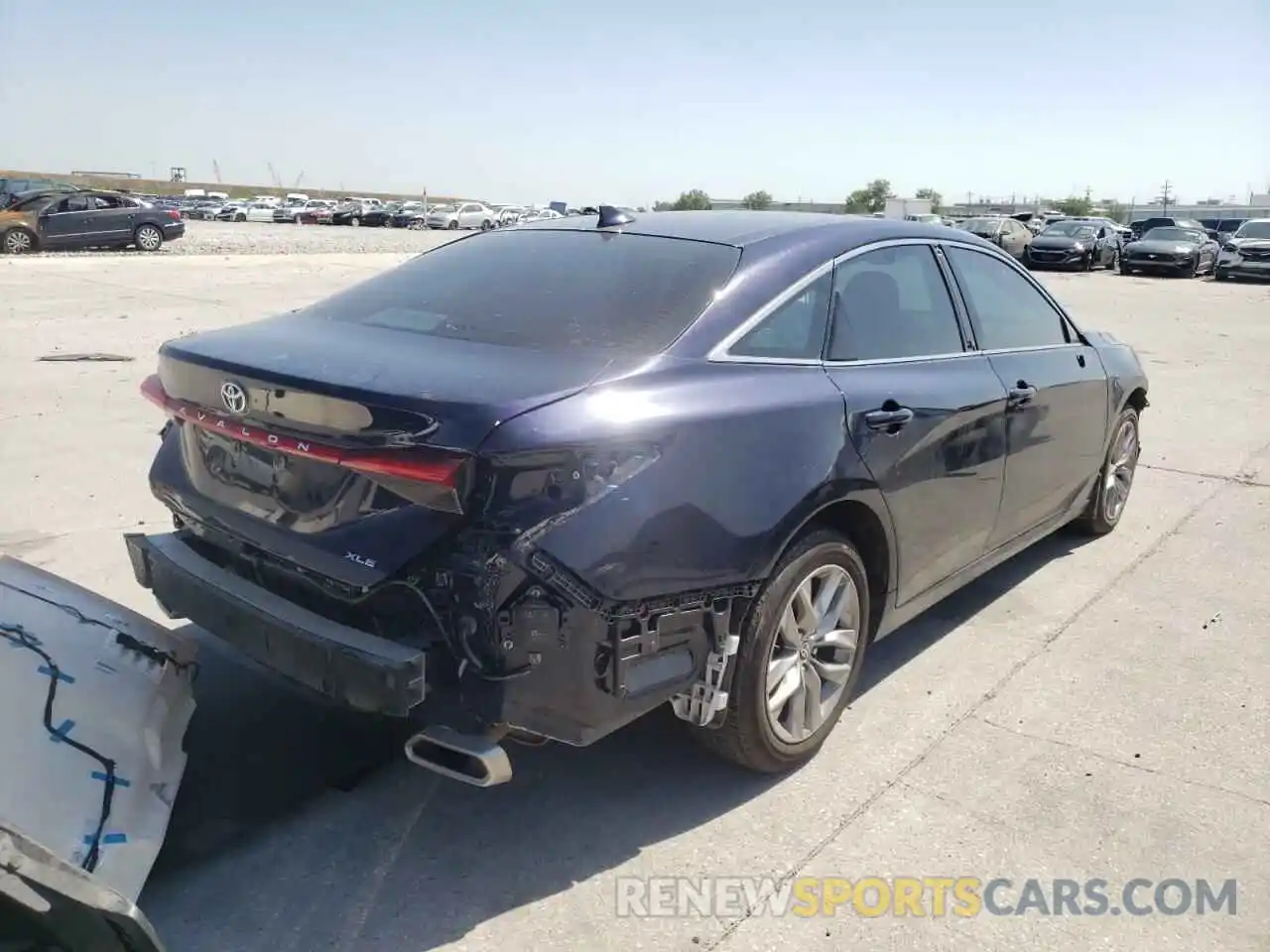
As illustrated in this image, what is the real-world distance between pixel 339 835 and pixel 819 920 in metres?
1.34

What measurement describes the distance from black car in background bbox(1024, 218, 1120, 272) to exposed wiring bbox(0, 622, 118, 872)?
1181 inches

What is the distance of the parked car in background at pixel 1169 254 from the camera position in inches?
1096

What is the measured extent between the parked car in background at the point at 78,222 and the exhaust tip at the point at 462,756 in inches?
1023

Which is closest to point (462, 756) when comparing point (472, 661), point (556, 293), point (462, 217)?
point (472, 661)

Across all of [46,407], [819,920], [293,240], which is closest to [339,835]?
[819,920]

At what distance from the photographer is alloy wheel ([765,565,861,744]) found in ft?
10.3

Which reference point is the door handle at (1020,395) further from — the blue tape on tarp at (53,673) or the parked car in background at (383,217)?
the parked car in background at (383,217)

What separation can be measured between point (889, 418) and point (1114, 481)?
287cm

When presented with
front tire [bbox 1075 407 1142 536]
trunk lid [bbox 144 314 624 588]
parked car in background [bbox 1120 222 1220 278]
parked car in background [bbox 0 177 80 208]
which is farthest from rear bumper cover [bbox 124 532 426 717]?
parked car in background [bbox 1120 222 1220 278]

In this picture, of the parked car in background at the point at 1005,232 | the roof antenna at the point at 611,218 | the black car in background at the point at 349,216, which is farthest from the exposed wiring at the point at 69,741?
the black car in background at the point at 349,216

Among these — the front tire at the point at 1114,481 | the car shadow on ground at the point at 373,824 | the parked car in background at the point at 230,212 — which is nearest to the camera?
the car shadow on ground at the point at 373,824

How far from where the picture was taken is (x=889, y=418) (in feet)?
11.0

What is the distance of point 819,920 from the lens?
2666mm
